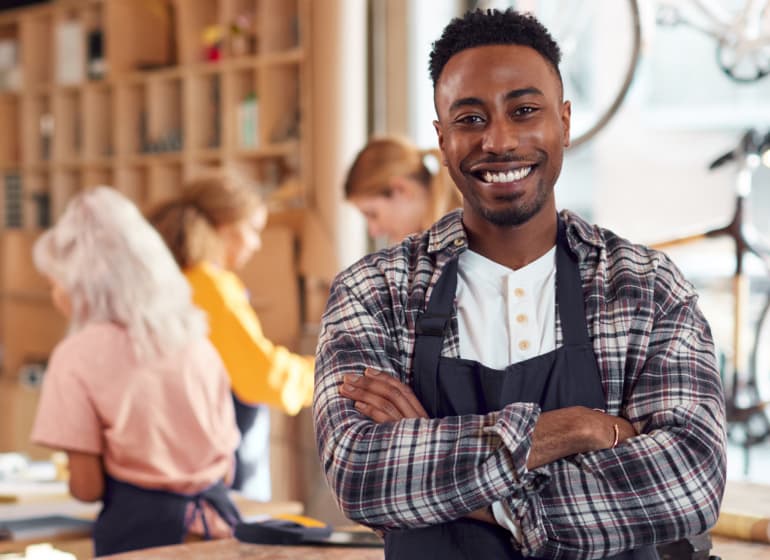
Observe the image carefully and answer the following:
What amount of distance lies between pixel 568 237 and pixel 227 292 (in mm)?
2344

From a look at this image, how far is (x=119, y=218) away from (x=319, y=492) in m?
2.54

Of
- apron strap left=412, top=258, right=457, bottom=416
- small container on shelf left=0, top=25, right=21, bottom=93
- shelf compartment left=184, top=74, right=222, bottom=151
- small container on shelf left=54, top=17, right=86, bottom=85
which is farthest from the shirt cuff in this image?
small container on shelf left=0, top=25, right=21, bottom=93

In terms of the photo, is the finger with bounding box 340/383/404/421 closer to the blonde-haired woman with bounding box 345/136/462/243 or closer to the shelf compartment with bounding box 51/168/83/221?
the blonde-haired woman with bounding box 345/136/462/243

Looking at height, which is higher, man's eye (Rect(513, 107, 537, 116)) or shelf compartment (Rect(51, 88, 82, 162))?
shelf compartment (Rect(51, 88, 82, 162))

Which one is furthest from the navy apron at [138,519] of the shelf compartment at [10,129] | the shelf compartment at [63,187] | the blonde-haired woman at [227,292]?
the shelf compartment at [10,129]

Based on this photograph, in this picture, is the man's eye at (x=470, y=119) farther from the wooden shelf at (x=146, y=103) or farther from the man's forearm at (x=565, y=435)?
the wooden shelf at (x=146, y=103)

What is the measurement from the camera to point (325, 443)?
154 centimetres

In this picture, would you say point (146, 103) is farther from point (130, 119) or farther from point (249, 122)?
point (249, 122)

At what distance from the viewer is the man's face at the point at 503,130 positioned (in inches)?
61.1

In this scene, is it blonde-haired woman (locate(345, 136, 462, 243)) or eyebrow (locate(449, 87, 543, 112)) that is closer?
eyebrow (locate(449, 87, 543, 112))

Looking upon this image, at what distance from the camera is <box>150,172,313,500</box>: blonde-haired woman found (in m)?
3.77

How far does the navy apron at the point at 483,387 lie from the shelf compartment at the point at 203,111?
4.61m

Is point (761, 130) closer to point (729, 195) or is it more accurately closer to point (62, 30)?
point (62, 30)

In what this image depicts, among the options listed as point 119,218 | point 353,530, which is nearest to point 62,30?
point 119,218
